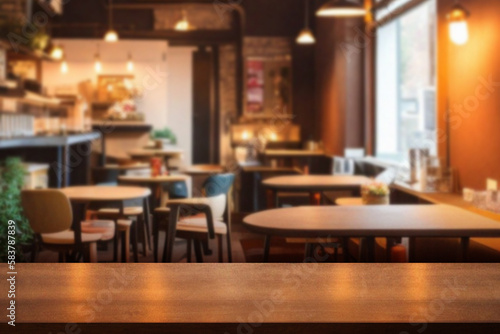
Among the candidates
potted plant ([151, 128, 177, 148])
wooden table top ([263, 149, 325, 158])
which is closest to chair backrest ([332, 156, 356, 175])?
wooden table top ([263, 149, 325, 158])

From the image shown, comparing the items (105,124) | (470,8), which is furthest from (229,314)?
(105,124)

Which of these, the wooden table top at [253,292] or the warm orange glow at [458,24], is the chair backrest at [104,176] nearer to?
the warm orange glow at [458,24]

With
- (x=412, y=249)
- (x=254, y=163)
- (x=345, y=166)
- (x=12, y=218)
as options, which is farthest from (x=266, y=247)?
(x=254, y=163)

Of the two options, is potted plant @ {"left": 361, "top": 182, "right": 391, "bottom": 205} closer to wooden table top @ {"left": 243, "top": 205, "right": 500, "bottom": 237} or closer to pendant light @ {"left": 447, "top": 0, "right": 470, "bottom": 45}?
wooden table top @ {"left": 243, "top": 205, "right": 500, "bottom": 237}

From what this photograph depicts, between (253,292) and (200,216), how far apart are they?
4550 millimetres

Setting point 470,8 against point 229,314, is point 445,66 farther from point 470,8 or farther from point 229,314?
point 229,314

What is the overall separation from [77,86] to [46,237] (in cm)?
810

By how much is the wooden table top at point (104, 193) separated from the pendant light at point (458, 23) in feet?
8.85

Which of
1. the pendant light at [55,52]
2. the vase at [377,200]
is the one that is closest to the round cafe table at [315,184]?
the vase at [377,200]

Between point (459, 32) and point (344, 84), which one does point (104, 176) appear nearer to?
point (344, 84)

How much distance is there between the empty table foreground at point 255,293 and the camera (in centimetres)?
147

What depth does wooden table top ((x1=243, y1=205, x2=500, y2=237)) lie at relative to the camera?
339cm

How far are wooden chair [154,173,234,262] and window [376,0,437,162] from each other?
6.53 feet

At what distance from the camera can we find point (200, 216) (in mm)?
6195
